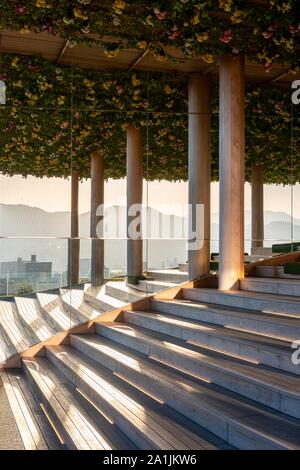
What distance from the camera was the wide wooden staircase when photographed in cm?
347

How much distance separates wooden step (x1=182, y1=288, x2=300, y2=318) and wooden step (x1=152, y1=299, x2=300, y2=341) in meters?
0.11

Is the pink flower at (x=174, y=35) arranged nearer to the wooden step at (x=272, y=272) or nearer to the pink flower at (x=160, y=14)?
the pink flower at (x=160, y=14)

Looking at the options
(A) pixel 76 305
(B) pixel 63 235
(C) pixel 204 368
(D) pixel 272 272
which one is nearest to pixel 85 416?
(C) pixel 204 368

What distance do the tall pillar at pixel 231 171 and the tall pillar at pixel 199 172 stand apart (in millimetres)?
707

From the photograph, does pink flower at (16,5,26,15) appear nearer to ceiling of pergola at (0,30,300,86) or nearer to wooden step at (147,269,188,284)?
ceiling of pergola at (0,30,300,86)

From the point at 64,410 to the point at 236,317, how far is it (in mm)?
1803

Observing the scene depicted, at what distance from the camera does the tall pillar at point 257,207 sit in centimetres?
811

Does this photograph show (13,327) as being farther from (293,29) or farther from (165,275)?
(293,29)

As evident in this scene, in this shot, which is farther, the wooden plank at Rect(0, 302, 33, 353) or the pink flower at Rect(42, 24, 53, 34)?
the wooden plank at Rect(0, 302, 33, 353)

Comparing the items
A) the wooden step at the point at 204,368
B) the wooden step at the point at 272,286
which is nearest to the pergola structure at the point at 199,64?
the wooden step at the point at 272,286

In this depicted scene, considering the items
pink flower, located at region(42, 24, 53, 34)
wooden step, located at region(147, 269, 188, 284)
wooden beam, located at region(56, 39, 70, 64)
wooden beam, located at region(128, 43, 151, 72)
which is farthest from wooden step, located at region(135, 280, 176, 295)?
pink flower, located at region(42, 24, 53, 34)

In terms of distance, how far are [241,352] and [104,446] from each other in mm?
1344
